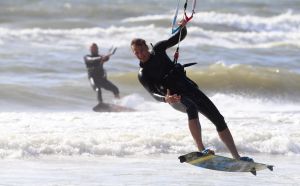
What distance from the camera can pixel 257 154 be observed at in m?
11.2

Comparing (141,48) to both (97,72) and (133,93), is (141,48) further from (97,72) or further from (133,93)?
(133,93)

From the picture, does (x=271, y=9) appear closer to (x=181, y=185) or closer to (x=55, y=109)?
(x=55, y=109)

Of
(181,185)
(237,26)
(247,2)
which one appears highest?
(247,2)

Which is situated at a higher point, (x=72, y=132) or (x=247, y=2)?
(x=247, y=2)

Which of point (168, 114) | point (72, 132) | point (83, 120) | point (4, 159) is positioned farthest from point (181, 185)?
point (168, 114)

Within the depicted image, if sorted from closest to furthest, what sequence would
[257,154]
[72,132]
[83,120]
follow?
[257,154], [72,132], [83,120]

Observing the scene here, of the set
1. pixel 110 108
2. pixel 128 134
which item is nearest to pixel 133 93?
pixel 110 108

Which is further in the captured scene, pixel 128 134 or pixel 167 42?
pixel 128 134

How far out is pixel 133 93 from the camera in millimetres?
19797

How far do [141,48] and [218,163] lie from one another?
1.38 metres

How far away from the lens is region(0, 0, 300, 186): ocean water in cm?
956

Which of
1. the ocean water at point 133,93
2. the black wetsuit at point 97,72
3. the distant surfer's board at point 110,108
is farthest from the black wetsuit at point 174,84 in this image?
the black wetsuit at point 97,72

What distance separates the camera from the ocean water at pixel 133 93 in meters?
9.56

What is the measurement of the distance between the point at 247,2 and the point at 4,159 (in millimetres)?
32975
